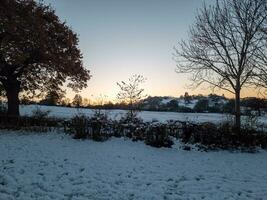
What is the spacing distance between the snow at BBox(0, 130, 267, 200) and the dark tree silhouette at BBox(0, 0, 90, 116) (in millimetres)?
7710

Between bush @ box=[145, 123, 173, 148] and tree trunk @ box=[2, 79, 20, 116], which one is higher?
tree trunk @ box=[2, 79, 20, 116]

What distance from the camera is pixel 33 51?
23938mm

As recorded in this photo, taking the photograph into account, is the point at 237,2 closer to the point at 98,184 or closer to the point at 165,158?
the point at 165,158

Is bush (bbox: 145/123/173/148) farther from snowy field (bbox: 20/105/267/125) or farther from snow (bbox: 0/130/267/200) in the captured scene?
snowy field (bbox: 20/105/267/125)

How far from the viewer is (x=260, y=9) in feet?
72.3

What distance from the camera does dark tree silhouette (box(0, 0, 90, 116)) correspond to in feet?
73.7

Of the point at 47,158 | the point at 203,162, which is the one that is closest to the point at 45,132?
the point at 47,158

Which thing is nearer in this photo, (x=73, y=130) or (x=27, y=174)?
(x=27, y=174)

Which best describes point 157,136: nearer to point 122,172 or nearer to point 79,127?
point 79,127

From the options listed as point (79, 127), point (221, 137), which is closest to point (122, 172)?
point (221, 137)

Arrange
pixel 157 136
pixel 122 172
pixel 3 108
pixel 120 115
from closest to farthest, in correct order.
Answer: pixel 122 172 < pixel 157 136 < pixel 3 108 < pixel 120 115

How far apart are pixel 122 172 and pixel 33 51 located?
48.8 feet

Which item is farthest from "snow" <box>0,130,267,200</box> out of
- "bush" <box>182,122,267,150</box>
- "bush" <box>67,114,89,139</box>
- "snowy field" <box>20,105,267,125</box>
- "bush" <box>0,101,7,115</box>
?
"bush" <box>0,101,7,115</box>

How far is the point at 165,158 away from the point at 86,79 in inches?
576
